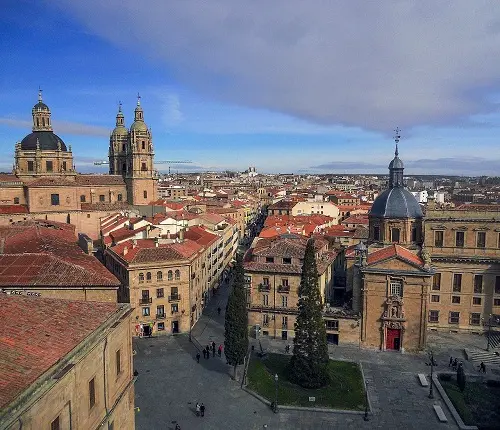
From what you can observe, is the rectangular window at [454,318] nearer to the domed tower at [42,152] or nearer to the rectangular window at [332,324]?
the rectangular window at [332,324]

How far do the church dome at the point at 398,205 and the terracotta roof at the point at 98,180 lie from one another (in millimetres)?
51816

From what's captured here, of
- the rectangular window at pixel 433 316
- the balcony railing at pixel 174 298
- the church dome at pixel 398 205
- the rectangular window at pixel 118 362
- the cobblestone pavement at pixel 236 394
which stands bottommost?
the cobblestone pavement at pixel 236 394

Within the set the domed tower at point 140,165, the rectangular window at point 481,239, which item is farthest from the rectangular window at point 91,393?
the domed tower at point 140,165

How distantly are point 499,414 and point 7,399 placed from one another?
3387cm

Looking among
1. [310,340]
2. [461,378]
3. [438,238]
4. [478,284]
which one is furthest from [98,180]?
[461,378]

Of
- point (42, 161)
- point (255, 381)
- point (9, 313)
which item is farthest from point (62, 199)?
point (9, 313)

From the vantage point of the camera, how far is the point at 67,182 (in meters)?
75.8

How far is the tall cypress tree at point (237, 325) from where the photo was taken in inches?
1533

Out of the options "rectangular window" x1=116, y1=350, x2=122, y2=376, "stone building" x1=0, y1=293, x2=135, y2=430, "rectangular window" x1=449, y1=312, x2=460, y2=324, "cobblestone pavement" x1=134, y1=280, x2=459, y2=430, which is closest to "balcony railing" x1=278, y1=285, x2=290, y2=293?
"cobblestone pavement" x1=134, y1=280, x2=459, y2=430

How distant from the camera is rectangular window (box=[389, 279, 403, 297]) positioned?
44812 millimetres

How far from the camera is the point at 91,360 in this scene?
20.2m

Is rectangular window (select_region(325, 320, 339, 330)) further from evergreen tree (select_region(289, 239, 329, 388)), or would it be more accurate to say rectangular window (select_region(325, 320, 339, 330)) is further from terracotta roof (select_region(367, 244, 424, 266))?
evergreen tree (select_region(289, 239, 329, 388))

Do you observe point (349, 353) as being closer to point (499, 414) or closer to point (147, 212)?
point (499, 414)

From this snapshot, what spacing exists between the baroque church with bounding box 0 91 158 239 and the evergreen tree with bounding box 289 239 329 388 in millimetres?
49598
